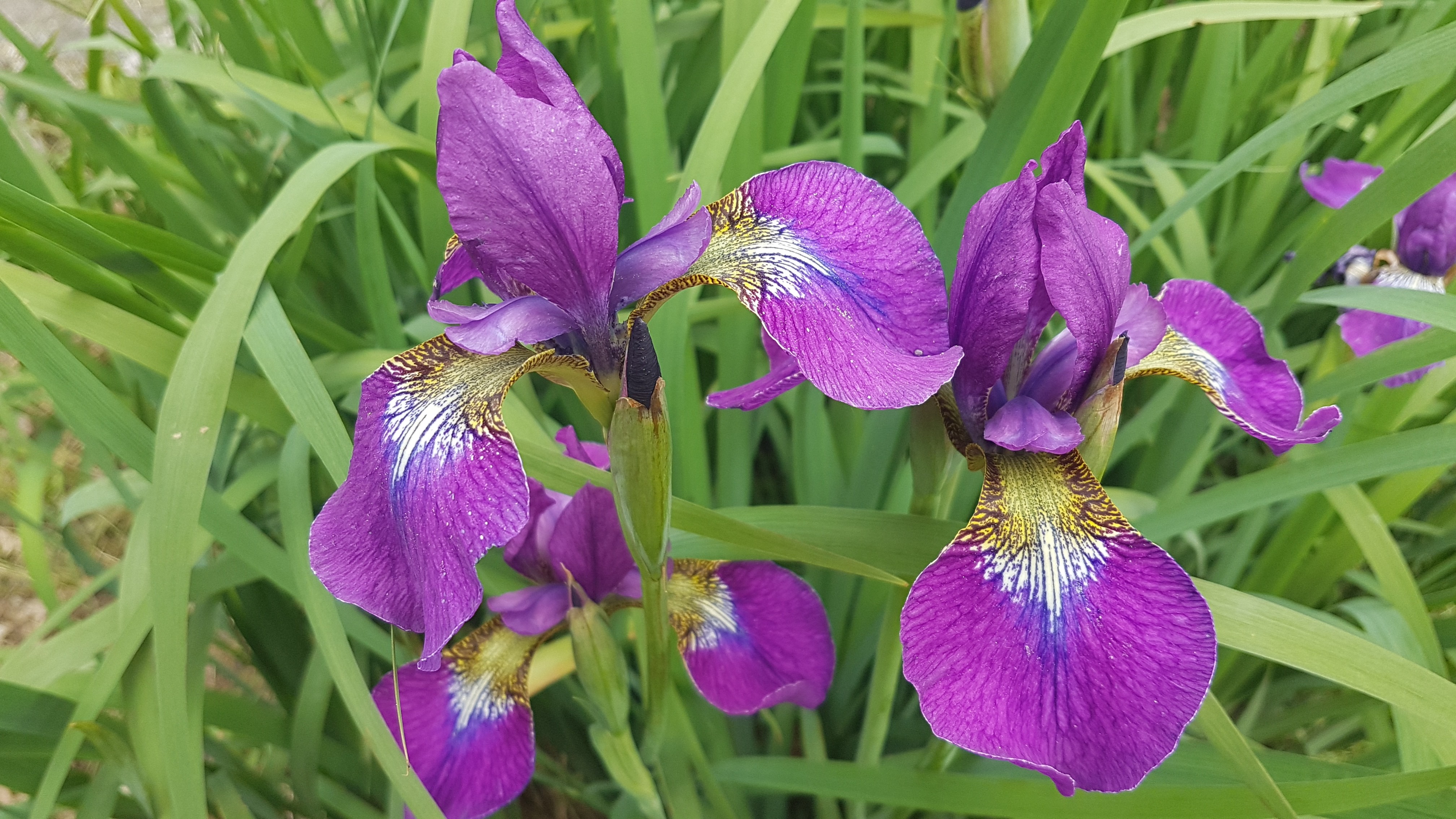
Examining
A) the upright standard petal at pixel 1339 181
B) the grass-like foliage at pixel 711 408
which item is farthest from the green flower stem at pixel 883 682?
the upright standard petal at pixel 1339 181

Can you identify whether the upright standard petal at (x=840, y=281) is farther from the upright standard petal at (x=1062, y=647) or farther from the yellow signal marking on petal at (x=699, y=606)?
the yellow signal marking on petal at (x=699, y=606)

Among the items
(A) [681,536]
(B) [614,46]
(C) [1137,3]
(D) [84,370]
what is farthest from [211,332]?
(C) [1137,3]

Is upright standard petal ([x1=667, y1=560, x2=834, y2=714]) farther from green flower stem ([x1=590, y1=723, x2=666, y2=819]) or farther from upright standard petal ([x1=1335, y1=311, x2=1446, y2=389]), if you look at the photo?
upright standard petal ([x1=1335, y1=311, x2=1446, y2=389])

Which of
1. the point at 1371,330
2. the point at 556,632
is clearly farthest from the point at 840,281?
the point at 1371,330

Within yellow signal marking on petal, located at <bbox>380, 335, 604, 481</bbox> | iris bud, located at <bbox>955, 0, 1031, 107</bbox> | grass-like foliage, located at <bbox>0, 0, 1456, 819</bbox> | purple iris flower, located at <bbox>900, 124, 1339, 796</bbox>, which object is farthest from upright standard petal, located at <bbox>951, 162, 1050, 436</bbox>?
iris bud, located at <bbox>955, 0, 1031, 107</bbox>

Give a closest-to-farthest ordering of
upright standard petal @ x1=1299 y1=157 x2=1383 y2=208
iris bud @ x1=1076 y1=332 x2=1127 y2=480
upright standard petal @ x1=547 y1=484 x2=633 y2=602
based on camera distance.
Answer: iris bud @ x1=1076 y1=332 x2=1127 y2=480
upright standard petal @ x1=547 y1=484 x2=633 y2=602
upright standard petal @ x1=1299 y1=157 x2=1383 y2=208

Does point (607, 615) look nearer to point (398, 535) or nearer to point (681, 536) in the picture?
point (681, 536)
